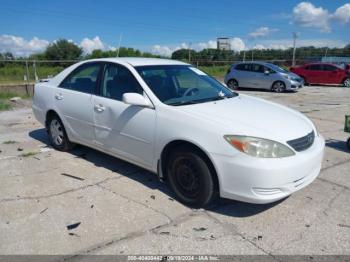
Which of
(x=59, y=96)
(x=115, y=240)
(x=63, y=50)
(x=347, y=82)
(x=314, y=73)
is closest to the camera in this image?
(x=115, y=240)

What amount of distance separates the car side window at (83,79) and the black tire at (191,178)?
188cm

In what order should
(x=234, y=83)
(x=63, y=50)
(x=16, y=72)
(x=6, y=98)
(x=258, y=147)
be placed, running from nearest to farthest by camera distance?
(x=258, y=147) < (x=6, y=98) < (x=234, y=83) < (x=16, y=72) < (x=63, y=50)

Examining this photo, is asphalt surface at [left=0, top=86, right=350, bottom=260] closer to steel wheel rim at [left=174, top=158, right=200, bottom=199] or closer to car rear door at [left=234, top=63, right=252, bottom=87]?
steel wheel rim at [left=174, top=158, right=200, bottom=199]

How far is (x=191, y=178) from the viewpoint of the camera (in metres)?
3.80

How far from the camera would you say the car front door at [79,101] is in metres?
5.00

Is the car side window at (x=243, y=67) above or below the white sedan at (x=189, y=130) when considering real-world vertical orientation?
above

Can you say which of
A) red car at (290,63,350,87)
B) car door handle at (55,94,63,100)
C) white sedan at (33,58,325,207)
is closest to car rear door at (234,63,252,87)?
red car at (290,63,350,87)

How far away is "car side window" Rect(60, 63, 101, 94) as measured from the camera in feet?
16.6

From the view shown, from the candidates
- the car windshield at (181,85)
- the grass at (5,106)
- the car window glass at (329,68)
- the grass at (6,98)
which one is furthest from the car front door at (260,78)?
the car windshield at (181,85)

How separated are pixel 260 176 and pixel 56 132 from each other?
3.85 meters

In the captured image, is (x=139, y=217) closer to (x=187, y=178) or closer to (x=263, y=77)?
(x=187, y=178)

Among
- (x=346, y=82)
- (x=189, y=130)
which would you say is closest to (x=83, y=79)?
(x=189, y=130)

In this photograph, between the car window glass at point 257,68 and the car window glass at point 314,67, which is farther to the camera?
the car window glass at point 314,67

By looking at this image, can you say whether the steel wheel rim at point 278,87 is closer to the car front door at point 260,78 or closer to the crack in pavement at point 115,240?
the car front door at point 260,78
